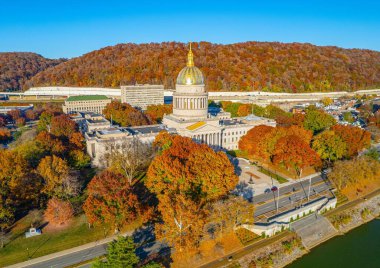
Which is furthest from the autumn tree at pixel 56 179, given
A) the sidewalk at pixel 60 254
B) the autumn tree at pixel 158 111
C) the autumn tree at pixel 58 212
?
the autumn tree at pixel 158 111

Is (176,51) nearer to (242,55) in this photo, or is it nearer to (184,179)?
A: (242,55)

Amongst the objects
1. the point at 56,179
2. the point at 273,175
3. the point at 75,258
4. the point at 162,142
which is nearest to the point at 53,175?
the point at 56,179

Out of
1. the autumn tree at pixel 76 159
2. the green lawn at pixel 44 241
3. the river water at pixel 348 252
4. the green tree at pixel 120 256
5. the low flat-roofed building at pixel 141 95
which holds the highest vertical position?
the low flat-roofed building at pixel 141 95

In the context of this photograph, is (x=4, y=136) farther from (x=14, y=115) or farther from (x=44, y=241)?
(x=44, y=241)

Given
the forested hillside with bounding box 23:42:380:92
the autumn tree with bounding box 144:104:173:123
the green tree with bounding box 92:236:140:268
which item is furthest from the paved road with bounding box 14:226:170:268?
the forested hillside with bounding box 23:42:380:92

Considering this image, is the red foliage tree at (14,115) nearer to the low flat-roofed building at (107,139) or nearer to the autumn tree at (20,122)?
the autumn tree at (20,122)

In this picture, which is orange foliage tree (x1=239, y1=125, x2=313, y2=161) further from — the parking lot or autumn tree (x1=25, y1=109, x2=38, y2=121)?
autumn tree (x1=25, y1=109, x2=38, y2=121)
